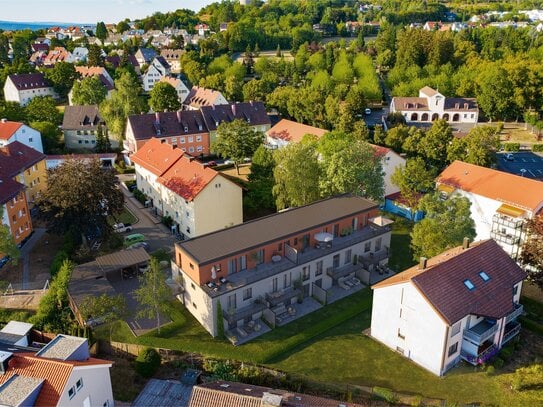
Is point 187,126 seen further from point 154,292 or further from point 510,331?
point 510,331

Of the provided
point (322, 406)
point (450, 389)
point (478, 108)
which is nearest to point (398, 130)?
point (478, 108)

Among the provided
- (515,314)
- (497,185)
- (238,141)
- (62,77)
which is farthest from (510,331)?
(62,77)

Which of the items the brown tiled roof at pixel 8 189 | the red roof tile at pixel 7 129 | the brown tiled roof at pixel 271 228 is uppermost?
Answer: the red roof tile at pixel 7 129

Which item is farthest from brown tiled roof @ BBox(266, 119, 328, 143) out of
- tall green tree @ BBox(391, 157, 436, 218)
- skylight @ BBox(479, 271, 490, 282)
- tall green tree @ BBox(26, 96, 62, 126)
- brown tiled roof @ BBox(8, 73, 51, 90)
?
brown tiled roof @ BBox(8, 73, 51, 90)

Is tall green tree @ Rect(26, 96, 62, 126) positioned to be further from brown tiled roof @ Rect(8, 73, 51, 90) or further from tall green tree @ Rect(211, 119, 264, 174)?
tall green tree @ Rect(211, 119, 264, 174)

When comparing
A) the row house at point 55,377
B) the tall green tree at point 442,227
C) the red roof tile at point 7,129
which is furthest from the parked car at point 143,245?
the red roof tile at point 7,129

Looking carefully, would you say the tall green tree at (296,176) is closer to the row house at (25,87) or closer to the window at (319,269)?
the window at (319,269)

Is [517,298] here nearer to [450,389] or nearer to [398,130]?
[450,389]
